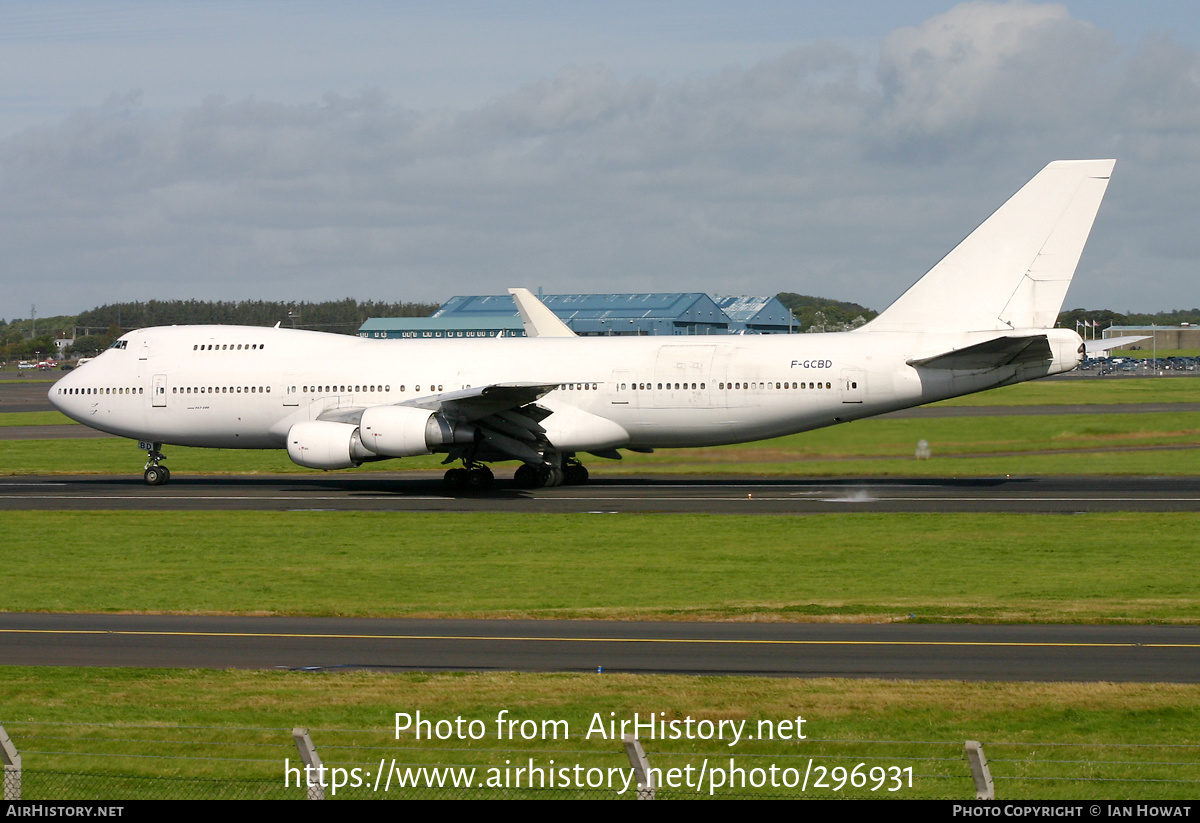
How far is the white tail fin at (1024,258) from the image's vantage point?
36.3 m

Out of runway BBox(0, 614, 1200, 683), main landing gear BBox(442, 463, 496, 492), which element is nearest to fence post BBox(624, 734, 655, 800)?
runway BBox(0, 614, 1200, 683)

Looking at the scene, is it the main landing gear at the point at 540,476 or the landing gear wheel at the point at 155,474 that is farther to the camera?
the landing gear wheel at the point at 155,474

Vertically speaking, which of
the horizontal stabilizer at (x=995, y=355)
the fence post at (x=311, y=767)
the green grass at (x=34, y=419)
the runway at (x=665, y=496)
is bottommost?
the runway at (x=665, y=496)

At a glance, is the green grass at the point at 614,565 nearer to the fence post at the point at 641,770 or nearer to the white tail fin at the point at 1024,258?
the white tail fin at the point at 1024,258

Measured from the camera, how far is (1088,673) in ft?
52.3

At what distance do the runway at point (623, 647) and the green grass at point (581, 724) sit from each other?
28.5 inches

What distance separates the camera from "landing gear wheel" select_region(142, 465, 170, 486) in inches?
1730

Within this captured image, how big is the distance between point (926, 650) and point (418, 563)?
12.3 m

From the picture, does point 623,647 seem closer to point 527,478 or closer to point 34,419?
point 527,478

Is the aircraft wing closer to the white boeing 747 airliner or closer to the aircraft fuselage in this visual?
the white boeing 747 airliner

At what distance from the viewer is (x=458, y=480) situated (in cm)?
4069

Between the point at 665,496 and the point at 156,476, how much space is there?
1840 cm

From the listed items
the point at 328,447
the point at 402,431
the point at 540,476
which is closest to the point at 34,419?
the point at 328,447

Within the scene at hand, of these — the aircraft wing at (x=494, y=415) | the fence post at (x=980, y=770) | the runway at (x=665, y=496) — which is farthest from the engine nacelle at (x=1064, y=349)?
the fence post at (x=980, y=770)
